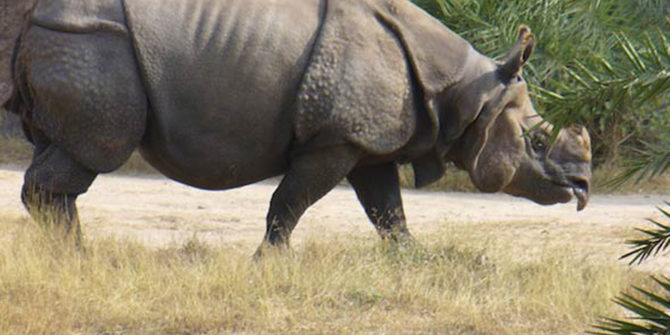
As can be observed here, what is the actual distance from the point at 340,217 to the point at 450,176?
274 cm

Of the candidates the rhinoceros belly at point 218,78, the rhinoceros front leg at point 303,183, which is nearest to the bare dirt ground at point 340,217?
the rhinoceros front leg at point 303,183

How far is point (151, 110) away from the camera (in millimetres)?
7523

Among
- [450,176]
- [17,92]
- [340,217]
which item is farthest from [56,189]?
[450,176]

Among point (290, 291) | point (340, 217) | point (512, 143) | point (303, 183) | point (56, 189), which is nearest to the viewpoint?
point (290, 291)

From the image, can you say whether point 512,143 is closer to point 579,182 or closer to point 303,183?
point 579,182

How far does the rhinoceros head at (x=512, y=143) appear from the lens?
821 cm

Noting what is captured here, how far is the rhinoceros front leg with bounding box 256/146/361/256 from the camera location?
7.77 m

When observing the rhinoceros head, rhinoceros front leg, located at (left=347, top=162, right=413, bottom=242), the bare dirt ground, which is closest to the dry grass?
rhinoceros front leg, located at (left=347, top=162, right=413, bottom=242)

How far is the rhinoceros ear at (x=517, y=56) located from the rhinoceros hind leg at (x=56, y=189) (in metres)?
2.71

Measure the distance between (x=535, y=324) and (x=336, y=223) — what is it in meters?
4.12

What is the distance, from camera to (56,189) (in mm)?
7512

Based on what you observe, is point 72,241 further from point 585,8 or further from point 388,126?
point 585,8

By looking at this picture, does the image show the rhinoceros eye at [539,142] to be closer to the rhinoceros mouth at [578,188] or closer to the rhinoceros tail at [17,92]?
the rhinoceros mouth at [578,188]

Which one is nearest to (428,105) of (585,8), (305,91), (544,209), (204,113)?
(305,91)
